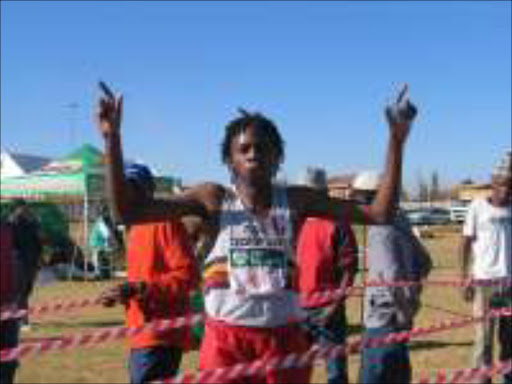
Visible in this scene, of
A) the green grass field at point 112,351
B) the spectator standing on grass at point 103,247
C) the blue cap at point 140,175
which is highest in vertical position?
the blue cap at point 140,175

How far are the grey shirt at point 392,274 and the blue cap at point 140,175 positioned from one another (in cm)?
150

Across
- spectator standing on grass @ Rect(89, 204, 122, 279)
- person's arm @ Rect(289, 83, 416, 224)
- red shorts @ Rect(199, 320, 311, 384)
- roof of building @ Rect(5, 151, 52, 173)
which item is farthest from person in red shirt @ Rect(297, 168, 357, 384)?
roof of building @ Rect(5, 151, 52, 173)

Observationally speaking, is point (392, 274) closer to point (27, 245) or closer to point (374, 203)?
point (374, 203)

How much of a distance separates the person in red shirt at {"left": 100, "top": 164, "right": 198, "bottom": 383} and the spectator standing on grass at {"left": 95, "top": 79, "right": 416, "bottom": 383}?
1.54 metres

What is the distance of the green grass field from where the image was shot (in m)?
10.9

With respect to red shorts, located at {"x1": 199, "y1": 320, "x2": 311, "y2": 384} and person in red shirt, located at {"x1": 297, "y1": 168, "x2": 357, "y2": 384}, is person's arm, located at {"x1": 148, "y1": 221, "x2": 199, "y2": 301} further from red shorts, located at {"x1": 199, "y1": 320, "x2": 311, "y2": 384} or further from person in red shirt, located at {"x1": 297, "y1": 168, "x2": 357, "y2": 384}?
red shorts, located at {"x1": 199, "y1": 320, "x2": 311, "y2": 384}

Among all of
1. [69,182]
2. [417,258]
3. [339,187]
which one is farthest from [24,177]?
[417,258]

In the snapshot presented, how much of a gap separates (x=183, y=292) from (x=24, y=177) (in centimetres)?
2149

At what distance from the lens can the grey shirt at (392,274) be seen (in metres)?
7.26

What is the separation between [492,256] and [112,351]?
484 cm

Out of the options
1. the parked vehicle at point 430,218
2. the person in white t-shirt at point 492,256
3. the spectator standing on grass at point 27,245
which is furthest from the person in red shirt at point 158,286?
the parked vehicle at point 430,218

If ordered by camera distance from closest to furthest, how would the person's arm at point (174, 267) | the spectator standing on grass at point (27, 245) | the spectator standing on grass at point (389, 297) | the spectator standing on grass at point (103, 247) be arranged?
the person's arm at point (174, 267) → the spectator standing on grass at point (389, 297) → the spectator standing on grass at point (27, 245) → the spectator standing on grass at point (103, 247)

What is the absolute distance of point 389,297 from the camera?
23.7 ft

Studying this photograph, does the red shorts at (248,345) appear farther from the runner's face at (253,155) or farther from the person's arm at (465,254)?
the person's arm at (465,254)
